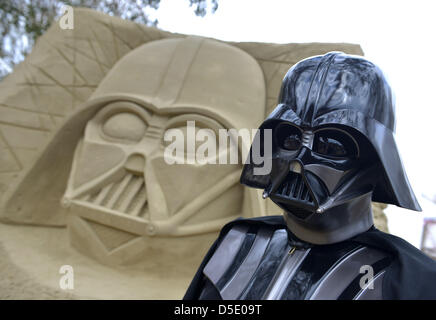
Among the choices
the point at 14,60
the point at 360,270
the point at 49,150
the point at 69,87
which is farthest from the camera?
the point at 14,60

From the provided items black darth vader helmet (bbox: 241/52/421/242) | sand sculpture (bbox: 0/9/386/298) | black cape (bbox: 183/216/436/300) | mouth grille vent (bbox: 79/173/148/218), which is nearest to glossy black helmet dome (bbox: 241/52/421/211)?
black darth vader helmet (bbox: 241/52/421/242)

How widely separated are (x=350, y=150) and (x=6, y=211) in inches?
163

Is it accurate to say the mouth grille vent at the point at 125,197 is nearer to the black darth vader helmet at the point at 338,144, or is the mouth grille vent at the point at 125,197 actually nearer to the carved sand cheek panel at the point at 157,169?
the carved sand cheek panel at the point at 157,169

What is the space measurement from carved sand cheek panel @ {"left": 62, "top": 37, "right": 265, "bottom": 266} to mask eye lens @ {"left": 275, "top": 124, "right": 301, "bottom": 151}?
221 cm

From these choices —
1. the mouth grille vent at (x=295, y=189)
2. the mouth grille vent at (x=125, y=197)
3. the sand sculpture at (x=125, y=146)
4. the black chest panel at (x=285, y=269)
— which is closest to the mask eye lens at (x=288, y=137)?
the mouth grille vent at (x=295, y=189)

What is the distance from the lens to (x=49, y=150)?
13.1 feet

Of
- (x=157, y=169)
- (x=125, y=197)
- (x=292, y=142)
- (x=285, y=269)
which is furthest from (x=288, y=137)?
(x=125, y=197)

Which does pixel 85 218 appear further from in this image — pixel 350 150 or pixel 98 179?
pixel 350 150

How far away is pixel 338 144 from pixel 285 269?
0.40m

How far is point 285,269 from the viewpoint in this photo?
1.05 meters

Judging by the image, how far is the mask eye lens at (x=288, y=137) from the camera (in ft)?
3.61

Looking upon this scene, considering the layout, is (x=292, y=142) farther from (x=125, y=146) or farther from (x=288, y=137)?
(x=125, y=146)

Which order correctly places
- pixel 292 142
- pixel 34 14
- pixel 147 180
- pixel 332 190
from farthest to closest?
pixel 34 14 → pixel 147 180 → pixel 292 142 → pixel 332 190
